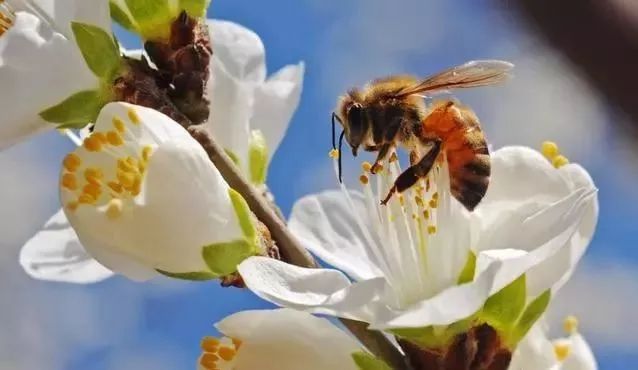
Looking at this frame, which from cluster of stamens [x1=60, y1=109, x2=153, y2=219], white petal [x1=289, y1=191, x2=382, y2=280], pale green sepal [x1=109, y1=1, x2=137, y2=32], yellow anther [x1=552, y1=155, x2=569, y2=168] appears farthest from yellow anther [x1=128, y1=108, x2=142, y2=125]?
yellow anther [x1=552, y1=155, x2=569, y2=168]

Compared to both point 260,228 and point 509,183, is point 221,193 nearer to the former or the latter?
point 260,228

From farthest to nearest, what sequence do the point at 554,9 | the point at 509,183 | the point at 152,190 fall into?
the point at 554,9 < the point at 509,183 < the point at 152,190

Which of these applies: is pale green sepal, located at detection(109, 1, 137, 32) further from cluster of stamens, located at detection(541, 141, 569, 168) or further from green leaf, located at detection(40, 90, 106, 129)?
cluster of stamens, located at detection(541, 141, 569, 168)

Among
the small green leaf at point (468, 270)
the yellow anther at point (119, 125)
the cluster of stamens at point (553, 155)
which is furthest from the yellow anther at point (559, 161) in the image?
the yellow anther at point (119, 125)

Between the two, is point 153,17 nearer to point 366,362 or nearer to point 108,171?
point 108,171

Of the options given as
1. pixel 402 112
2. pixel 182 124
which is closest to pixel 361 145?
pixel 402 112

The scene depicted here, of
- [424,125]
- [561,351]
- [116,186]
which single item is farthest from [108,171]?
[561,351]
